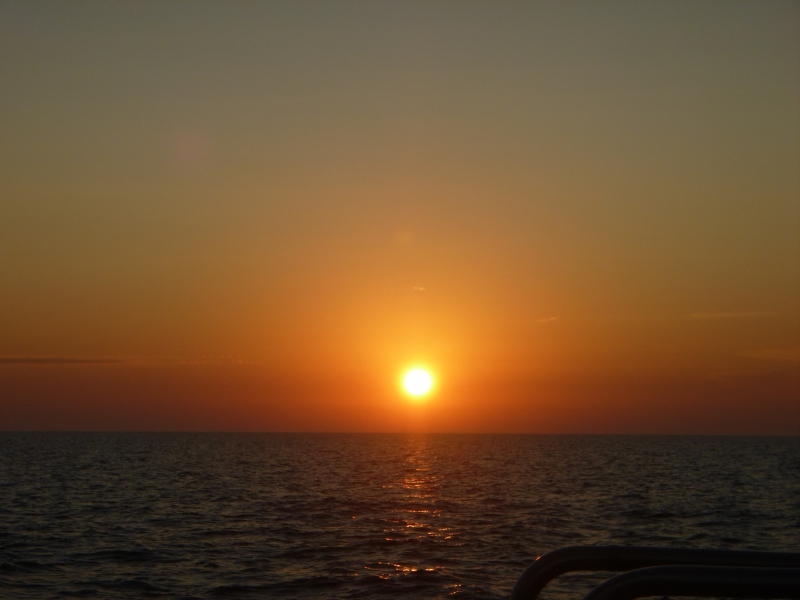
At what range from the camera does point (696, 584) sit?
2945 millimetres

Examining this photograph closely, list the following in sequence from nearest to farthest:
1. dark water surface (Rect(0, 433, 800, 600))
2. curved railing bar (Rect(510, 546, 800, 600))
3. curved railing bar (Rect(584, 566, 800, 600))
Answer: curved railing bar (Rect(584, 566, 800, 600)) < curved railing bar (Rect(510, 546, 800, 600)) < dark water surface (Rect(0, 433, 800, 600))

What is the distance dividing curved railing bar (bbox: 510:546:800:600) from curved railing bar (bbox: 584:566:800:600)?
48 centimetres

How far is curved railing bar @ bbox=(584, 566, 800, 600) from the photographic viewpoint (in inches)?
116

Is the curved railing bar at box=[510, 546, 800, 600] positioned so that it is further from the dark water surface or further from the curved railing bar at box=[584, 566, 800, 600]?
the dark water surface

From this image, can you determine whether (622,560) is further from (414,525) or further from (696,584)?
(414,525)

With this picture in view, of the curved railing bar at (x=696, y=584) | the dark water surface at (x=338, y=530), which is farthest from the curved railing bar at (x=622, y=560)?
the dark water surface at (x=338, y=530)

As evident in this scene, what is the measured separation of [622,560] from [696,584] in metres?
0.62

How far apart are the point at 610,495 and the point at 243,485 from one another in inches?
900

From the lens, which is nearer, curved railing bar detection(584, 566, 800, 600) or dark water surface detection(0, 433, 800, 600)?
curved railing bar detection(584, 566, 800, 600)

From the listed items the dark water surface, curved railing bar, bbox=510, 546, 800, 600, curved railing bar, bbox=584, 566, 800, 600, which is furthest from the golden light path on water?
curved railing bar, bbox=584, 566, 800, 600

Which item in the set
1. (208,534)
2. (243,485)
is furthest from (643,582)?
(243,485)

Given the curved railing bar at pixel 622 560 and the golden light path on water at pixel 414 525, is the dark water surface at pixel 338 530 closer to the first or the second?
the golden light path on water at pixel 414 525

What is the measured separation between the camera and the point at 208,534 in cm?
3000

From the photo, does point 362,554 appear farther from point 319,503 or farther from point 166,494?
point 166,494
